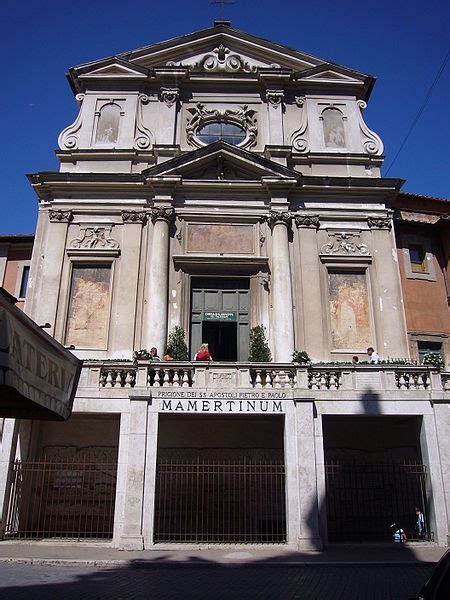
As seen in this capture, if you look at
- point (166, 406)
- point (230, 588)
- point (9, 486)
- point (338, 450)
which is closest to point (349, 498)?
point (338, 450)

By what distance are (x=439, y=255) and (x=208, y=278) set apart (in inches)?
417

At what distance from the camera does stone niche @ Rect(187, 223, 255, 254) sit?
2212 cm

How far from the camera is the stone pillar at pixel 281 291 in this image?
2000 cm

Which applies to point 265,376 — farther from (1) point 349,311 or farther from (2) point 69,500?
(2) point 69,500

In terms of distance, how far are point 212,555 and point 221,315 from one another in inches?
396

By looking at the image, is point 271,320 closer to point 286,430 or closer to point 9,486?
point 286,430

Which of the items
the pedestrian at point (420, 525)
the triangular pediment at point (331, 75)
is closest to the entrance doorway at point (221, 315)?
the pedestrian at point (420, 525)

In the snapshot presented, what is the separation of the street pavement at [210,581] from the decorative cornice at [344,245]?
1278 cm

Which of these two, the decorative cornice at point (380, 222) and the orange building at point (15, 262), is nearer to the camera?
the decorative cornice at point (380, 222)

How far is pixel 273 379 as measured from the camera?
52.4 feet

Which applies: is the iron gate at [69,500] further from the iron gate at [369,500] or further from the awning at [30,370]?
the awning at [30,370]

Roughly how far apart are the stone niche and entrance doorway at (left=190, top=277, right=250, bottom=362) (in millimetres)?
1187

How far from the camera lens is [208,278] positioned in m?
22.0

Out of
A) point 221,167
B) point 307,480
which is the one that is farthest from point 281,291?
point 307,480
